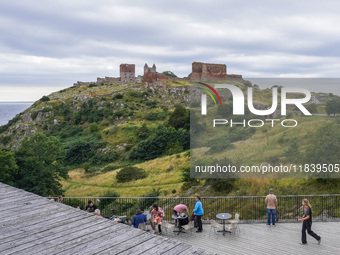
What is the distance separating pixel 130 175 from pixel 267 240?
2892 cm

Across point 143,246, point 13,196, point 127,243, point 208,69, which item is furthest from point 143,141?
point 143,246

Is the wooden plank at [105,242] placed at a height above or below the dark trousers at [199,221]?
above

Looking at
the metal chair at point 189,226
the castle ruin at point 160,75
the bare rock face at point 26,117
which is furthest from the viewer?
the bare rock face at point 26,117

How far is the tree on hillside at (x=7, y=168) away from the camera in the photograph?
28.4 m

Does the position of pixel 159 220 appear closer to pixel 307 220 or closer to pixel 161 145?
pixel 307 220

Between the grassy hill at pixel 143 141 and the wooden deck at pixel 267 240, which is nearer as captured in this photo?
the wooden deck at pixel 267 240

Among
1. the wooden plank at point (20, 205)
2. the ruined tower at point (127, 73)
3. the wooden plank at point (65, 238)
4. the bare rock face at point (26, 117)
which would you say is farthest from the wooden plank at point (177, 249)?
the ruined tower at point (127, 73)

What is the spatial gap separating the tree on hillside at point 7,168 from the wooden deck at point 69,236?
23.0 meters

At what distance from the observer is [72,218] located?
281 inches

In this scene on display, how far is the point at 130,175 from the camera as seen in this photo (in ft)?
128

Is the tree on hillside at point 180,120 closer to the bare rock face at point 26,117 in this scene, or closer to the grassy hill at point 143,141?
the grassy hill at point 143,141

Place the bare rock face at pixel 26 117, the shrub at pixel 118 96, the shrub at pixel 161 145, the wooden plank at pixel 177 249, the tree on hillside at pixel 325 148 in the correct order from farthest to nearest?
the bare rock face at pixel 26 117 → the shrub at pixel 118 96 → the shrub at pixel 161 145 → the tree on hillside at pixel 325 148 → the wooden plank at pixel 177 249

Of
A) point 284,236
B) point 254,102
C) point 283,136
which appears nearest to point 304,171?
point 283,136

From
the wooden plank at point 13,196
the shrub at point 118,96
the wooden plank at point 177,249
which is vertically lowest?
the wooden plank at point 177,249
